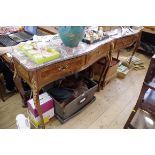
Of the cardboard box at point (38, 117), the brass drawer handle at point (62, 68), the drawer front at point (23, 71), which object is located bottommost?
the cardboard box at point (38, 117)

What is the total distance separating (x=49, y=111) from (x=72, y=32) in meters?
0.79

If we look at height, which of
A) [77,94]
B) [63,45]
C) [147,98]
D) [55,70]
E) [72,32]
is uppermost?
[72,32]

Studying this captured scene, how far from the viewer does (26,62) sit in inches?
46.3

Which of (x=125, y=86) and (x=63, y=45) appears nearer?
(x=63, y=45)

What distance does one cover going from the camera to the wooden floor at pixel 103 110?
5.55 ft

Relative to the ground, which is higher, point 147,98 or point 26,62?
point 26,62

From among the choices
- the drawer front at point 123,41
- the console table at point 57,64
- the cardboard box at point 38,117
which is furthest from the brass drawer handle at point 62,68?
the drawer front at point 123,41

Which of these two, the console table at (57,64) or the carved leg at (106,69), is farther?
the carved leg at (106,69)

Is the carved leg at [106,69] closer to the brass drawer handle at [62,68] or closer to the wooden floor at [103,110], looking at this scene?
the wooden floor at [103,110]

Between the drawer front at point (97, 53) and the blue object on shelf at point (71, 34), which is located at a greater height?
the blue object on shelf at point (71, 34)

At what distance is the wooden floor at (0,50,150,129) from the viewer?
169 cm

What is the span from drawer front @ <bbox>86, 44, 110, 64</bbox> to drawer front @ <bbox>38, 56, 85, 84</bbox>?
10 centimetres
